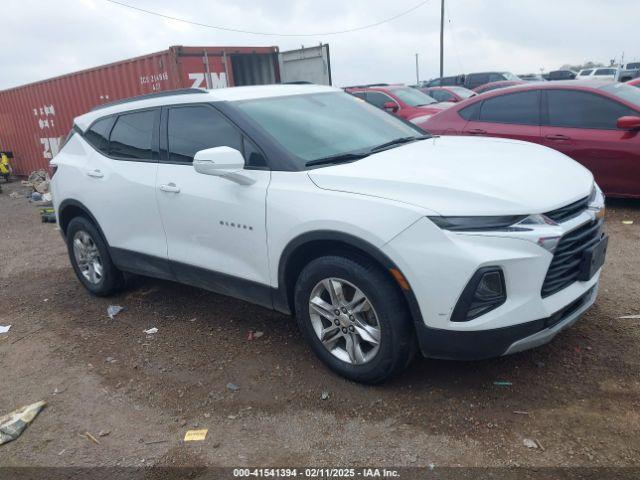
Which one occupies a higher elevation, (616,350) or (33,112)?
(33,112)

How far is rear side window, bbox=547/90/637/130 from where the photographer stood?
6129mm

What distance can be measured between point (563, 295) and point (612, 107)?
4.29 m

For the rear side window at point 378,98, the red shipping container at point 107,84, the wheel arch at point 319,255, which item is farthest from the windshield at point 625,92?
the red shipping container at point 107,84

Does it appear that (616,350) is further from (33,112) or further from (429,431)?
(33,112)

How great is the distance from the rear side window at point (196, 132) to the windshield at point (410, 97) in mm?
8565

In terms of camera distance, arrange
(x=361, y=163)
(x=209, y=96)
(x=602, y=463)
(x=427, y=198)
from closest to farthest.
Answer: (x=602, y=463) < (x=427, y=198) < (x=361, y=163) < (x=209, y=96)

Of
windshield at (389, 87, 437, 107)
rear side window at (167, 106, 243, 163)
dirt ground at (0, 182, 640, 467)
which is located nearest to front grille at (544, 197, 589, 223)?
dirt ground at (0, 182, 640, 467)

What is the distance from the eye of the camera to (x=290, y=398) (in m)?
3.27

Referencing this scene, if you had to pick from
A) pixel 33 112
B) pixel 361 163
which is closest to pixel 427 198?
pixel 361 163

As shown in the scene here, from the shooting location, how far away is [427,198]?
2.77 m

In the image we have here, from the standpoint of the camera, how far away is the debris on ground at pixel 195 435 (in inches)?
117

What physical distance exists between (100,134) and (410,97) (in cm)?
884

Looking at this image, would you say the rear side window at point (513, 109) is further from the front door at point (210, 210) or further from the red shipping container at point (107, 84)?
the red shipping container at point (107, 84)

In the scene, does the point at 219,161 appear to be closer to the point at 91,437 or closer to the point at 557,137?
the point at 91,437
